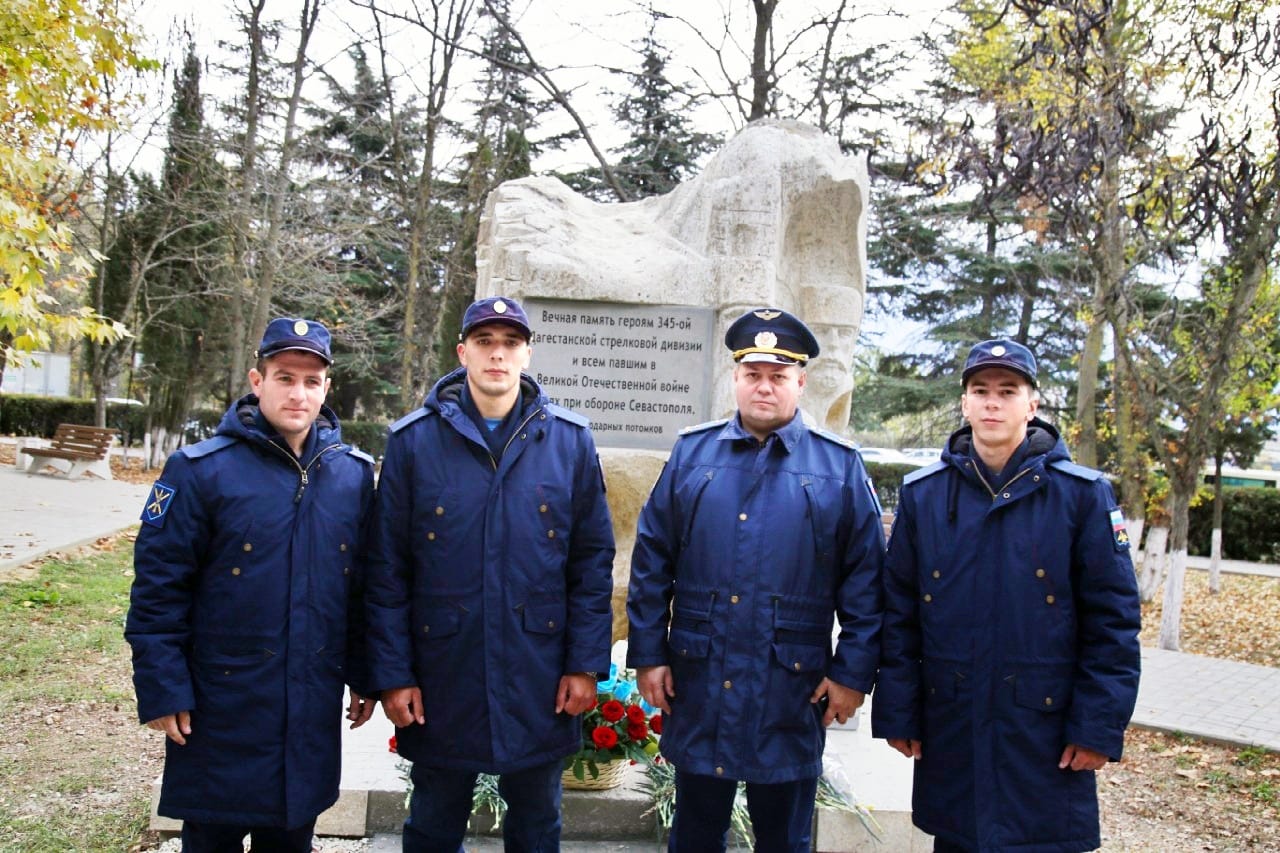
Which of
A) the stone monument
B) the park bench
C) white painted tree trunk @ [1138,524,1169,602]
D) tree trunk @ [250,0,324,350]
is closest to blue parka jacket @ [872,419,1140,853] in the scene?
the stone monument

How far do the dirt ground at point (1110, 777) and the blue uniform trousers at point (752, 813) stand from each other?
7.25 feet

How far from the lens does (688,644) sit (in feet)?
8.71

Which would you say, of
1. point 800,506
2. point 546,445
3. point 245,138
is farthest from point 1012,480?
point 245,138

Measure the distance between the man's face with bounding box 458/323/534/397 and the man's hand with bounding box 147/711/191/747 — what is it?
3.70 ft

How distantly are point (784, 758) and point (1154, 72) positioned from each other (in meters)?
7.88

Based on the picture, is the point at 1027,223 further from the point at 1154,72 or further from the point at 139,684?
the point at 139,684

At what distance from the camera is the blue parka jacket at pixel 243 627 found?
2.54 m

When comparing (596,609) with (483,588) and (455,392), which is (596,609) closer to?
(483,588)

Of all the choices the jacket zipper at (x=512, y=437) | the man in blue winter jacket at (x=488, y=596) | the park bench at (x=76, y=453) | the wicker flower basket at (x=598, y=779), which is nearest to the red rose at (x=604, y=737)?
the wicker flower basket at (x=598, y=779)

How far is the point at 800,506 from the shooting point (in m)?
2.69

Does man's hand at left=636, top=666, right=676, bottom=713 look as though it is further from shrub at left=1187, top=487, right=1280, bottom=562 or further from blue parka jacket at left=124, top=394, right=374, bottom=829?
shrub at left=1187, top=487, right=1280, bottom=562

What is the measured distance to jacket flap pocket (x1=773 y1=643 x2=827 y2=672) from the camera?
2598mm

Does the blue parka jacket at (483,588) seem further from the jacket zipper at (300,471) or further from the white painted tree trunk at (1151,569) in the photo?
the white painted tree trunk at (1151,569)

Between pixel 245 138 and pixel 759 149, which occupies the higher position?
pixel 245 138
